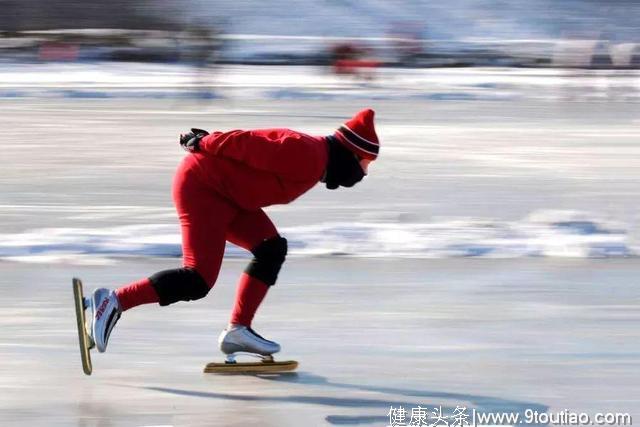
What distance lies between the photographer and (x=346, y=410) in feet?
15.1

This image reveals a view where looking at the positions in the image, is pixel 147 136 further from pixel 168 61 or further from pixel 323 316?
pixel 168 61

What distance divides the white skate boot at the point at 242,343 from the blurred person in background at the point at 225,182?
346mm

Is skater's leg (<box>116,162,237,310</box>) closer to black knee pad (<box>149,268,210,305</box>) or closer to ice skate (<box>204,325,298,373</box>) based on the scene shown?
black knee pad (<box>149,268,210,305</box>)

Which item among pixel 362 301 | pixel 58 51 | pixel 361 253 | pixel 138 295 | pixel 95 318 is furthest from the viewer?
pixel 58 51

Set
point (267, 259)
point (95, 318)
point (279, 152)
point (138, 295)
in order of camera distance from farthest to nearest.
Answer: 1. point (267, 259)
2. point (138, 295)
3. point (95, 318)
4. point (279, 152)

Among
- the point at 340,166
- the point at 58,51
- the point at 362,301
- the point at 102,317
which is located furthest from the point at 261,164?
the point at 58,51

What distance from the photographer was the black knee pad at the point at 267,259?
16.6 feet

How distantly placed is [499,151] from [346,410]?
359 inches

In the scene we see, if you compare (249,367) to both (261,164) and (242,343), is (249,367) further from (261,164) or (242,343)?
(261,164)

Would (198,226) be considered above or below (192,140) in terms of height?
below

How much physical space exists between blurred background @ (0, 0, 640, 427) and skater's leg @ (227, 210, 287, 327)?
0.34 m

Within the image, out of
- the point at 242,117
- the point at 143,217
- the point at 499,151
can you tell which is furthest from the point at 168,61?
the point at 143,217

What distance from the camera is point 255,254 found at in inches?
201

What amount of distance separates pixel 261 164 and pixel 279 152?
0.29 feet
